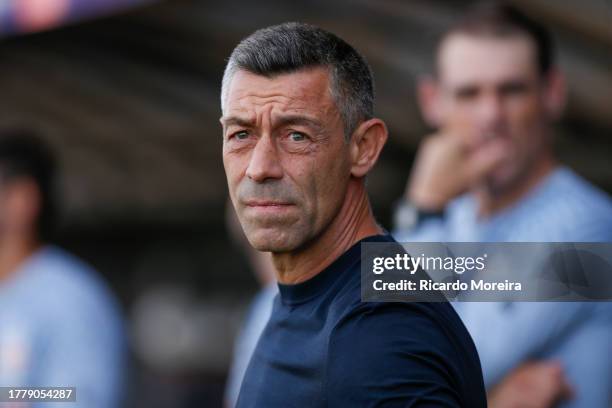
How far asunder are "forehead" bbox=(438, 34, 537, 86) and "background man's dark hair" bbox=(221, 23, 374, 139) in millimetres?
1314

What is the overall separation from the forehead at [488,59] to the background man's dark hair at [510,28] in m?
0.01

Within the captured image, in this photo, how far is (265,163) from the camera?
1396 millimetres

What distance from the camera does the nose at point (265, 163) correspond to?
4.58ft

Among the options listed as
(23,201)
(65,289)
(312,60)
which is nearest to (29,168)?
(23,201)

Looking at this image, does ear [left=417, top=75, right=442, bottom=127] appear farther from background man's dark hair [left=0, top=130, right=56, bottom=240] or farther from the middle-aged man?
the middle-aged man

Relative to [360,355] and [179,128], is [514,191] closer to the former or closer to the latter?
[360,355]

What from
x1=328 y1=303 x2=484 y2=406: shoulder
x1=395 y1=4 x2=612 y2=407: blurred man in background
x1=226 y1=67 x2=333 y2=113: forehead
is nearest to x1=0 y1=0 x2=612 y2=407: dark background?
x1=395 y1=4 x2=612 y2=407: blurred man in background

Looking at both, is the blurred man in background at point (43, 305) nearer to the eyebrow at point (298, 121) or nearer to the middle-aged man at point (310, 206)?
the middle-aged man at point (310, 206)

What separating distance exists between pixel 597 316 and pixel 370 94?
1122mm

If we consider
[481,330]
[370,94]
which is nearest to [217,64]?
[481,330]

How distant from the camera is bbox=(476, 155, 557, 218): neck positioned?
2.63m

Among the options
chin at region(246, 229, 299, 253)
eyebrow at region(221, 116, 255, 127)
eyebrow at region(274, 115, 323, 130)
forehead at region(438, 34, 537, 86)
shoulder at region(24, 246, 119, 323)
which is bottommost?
chin at region(246, 229, 299, 253)

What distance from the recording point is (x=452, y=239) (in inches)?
109

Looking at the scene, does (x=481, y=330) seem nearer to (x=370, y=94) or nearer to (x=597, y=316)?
(x=597, y=316)
